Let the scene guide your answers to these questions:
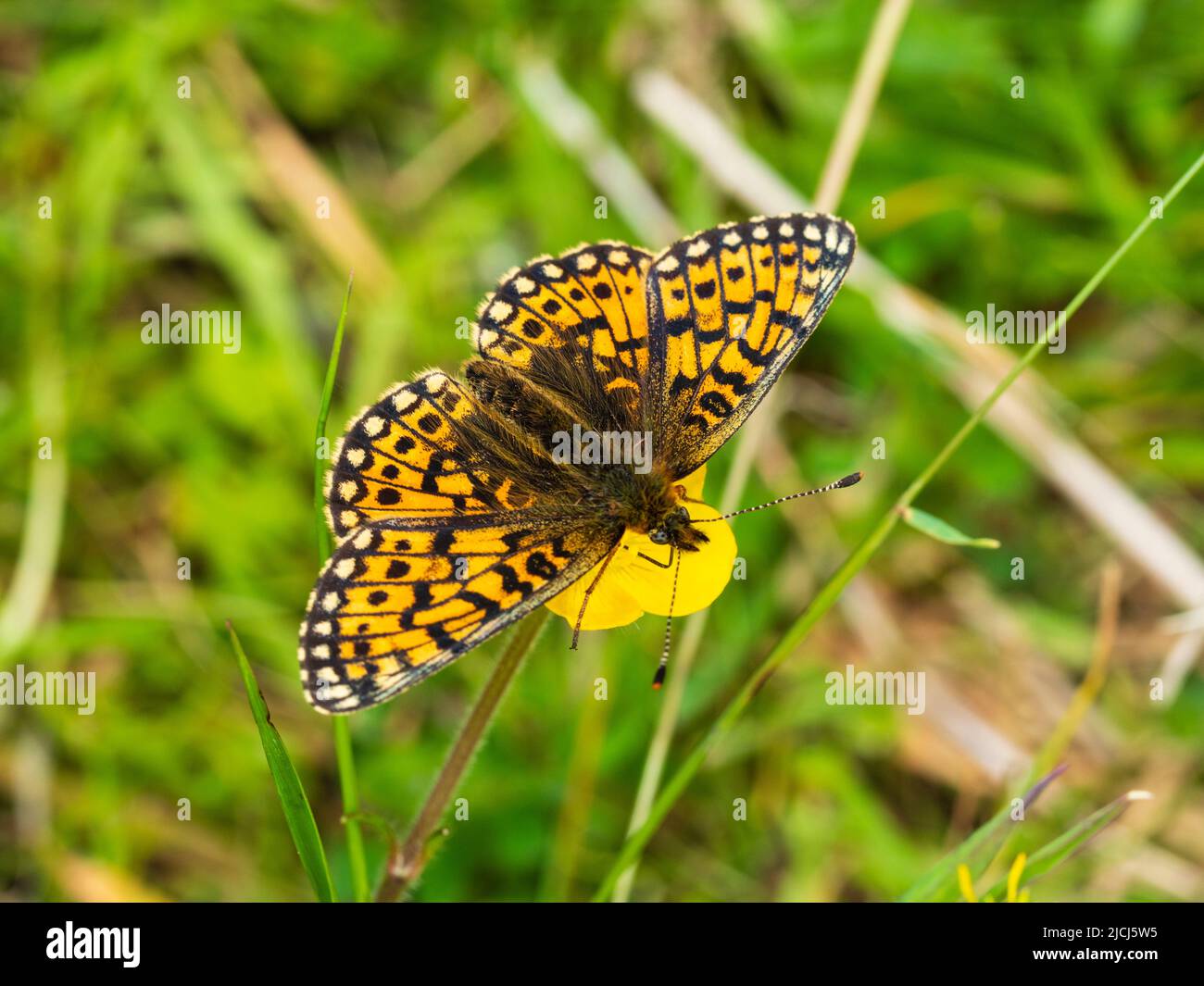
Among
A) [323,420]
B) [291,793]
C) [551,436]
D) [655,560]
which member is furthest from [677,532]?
[291,793]

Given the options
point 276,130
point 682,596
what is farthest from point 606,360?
point 276,130

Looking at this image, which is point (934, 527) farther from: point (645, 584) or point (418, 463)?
point (418, 463)

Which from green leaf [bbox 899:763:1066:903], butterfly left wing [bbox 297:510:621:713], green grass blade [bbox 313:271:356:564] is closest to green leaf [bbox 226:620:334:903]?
butterfly left wing [bbox 297:510:621:713]

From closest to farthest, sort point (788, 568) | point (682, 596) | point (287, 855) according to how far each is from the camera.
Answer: point (682, 596) < point (287, 855) < point (788, 568)

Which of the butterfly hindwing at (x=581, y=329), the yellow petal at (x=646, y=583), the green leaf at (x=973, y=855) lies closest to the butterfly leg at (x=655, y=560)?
the yellow petal at (x=646, y=583)

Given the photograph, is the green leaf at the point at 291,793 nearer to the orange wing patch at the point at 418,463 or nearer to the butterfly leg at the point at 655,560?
the orange wing patch at the point at 418,463

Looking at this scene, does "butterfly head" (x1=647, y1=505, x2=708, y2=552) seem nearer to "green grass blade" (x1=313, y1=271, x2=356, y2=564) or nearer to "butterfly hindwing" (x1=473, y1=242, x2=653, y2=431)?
"butterfly hindwing" (x1=473, y1=242, x2=653, y2=431)

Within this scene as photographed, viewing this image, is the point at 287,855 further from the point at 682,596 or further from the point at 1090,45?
the point at 1090,45
